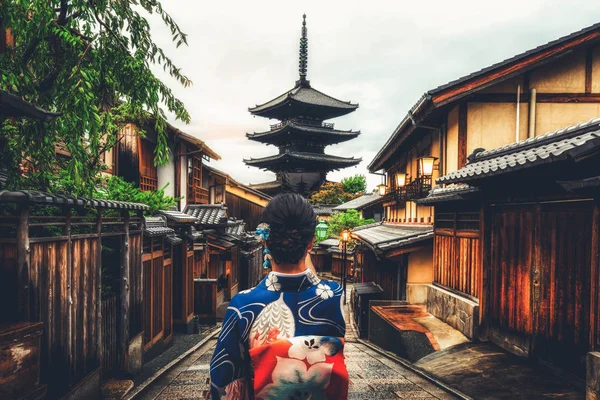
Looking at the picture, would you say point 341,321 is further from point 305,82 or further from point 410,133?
point 305,82

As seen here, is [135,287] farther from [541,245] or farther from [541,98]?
[541,98]

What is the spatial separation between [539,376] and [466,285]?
9.99 feet

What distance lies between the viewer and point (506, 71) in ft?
31.8

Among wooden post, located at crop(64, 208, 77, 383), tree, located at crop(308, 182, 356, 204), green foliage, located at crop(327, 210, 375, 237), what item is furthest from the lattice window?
tree, located at crop(308, 182, 356, 204)

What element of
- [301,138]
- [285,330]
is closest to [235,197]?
[301,138]

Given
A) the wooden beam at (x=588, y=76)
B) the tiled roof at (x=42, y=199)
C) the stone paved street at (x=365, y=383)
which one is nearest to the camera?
the tiled roof at (x=42, y=199)

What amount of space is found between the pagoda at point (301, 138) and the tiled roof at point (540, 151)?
29.3m

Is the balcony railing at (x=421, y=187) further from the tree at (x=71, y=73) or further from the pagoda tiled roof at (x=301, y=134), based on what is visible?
the pagoda tiled roof at (x=301, y=134)

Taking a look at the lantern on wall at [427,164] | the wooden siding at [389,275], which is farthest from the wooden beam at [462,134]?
the wooden siding at [389,275]

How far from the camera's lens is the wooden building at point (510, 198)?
5609 mm

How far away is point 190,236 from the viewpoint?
1148 cm

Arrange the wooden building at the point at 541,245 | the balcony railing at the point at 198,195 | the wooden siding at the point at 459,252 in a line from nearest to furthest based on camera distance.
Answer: the wooden building at the point at 541,245
the wooden siding at the point at 459,252
the balcony railing at the point at 198,195

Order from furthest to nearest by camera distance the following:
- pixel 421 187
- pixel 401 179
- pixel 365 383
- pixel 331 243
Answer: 1. pixel 331 243
2. pixel 401 179
3. pixel 421 187
4. pixel 365 383

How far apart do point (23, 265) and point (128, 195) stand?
4321mm
